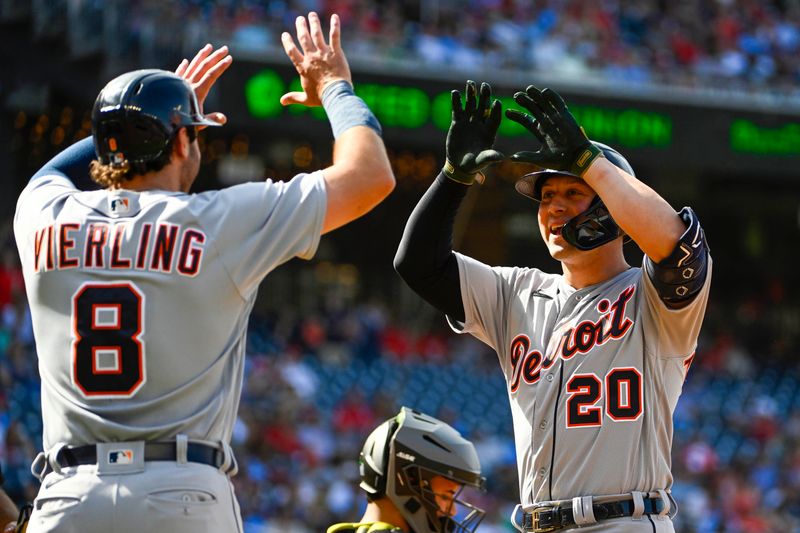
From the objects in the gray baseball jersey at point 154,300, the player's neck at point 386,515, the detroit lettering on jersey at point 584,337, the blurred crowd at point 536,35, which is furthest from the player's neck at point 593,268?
the blurred crowd at point 536,35

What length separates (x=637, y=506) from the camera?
11.7ft

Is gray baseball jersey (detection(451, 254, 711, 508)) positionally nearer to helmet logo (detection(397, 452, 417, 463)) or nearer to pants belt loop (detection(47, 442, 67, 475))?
helmet logo (detection(397, 452, 417, 463))

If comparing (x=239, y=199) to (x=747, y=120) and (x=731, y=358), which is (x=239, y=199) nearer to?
(x=747, y=120)

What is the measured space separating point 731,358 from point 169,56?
10.2 m

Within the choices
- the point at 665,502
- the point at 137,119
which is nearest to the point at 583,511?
the point at 665,502

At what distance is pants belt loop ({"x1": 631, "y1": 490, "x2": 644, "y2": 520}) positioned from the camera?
11.7 feet

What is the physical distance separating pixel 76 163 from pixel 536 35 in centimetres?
1484

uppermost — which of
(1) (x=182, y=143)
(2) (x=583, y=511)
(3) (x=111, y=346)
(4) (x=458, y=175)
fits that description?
(1) (x=182, y=143)

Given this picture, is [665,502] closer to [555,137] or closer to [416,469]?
[416,469]

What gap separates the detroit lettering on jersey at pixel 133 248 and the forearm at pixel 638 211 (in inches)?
48.6

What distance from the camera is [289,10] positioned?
16172mm

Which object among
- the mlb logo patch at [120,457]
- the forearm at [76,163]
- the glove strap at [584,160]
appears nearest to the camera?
the mlb logo patch at [120,457]

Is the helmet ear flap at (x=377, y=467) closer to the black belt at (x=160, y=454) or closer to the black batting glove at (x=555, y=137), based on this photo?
the black batting glove at (x=555, y=137)

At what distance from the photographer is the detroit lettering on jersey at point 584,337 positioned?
376 centimetres
